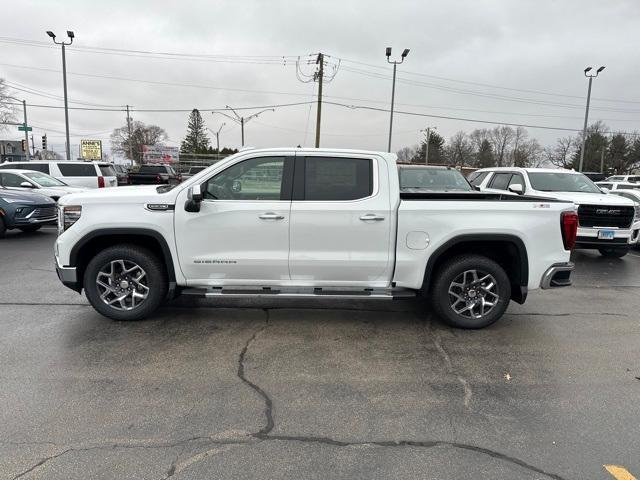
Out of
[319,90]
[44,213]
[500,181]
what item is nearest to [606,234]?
[500,181]

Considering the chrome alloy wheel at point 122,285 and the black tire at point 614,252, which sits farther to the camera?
the black tire at point 614,252

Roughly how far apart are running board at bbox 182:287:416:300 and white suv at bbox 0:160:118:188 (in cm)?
1375

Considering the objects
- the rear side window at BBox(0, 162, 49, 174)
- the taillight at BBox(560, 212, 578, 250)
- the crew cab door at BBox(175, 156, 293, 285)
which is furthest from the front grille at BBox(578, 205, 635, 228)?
the rear side window at BBox(0, 162, 49, 174)

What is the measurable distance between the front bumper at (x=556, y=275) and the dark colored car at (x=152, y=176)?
25061mm

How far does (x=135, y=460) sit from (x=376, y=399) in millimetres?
1725

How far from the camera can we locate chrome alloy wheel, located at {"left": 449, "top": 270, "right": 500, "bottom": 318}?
4.96 metres

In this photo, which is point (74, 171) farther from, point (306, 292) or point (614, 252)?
point (614, 252)

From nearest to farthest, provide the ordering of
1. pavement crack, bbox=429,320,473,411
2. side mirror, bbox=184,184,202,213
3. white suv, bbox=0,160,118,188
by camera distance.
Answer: pavement crack, bbox=429,320,473,411 → side mirror, bbox=184,184,202,213 → white suv, bbox=0,160,118,188

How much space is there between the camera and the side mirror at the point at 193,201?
459cm

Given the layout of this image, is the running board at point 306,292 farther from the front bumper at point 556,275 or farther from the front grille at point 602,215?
the front grille at point 602,215

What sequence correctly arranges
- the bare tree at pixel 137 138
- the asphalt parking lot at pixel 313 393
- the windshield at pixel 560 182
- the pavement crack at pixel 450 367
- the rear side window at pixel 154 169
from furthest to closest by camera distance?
the bare tree at pixel 137 138, the rear side window at pixel 154 169, the windshield at pixel 560 182, the pavement crack at pixel 450 367, the asphalt parking lot at pixel 313 393

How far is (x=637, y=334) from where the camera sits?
5082mm

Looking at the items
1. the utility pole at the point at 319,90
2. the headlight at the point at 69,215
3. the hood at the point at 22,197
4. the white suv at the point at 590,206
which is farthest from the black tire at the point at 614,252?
the utility pole at the point at 319,90

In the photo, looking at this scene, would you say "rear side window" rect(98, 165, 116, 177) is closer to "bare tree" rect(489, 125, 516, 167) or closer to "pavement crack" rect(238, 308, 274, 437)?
"pavement crack" rect(238, 308, 274, 437)
